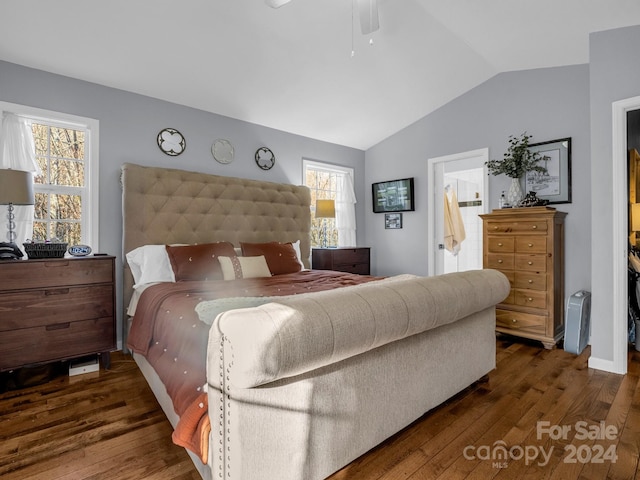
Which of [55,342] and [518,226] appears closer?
[55,342]

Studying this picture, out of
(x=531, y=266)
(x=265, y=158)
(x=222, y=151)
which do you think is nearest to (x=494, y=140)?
(x=531, y=266)

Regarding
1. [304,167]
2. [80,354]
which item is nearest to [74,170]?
[80,354]

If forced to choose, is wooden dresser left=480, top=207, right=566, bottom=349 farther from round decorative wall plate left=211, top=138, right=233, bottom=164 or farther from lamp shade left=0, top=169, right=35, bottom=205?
lamp shade left=0, top=169, right=35, bottom=205

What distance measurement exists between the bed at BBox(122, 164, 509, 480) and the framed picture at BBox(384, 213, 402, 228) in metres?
2.15

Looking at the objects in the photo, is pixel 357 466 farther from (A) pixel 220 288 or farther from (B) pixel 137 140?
(B) pixel 137 140

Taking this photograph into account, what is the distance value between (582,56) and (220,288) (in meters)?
3.90

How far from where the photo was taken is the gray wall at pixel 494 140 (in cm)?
338

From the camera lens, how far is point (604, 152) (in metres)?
2.68

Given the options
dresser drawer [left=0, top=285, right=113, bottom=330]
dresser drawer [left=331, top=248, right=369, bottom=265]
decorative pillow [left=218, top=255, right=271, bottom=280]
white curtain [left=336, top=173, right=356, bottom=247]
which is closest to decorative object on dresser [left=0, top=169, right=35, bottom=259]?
dresser drawer [left=0, top=285, right=113, bottom=330]

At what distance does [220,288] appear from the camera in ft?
8.18

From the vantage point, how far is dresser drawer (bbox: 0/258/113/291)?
7.82ft

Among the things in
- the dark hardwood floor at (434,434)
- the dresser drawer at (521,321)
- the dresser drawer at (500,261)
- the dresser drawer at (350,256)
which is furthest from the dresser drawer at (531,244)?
the dresser drawer at (350,256)

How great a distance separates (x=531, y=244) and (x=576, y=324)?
31.5 inches

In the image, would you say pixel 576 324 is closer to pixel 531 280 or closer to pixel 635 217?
pixel 531 280
